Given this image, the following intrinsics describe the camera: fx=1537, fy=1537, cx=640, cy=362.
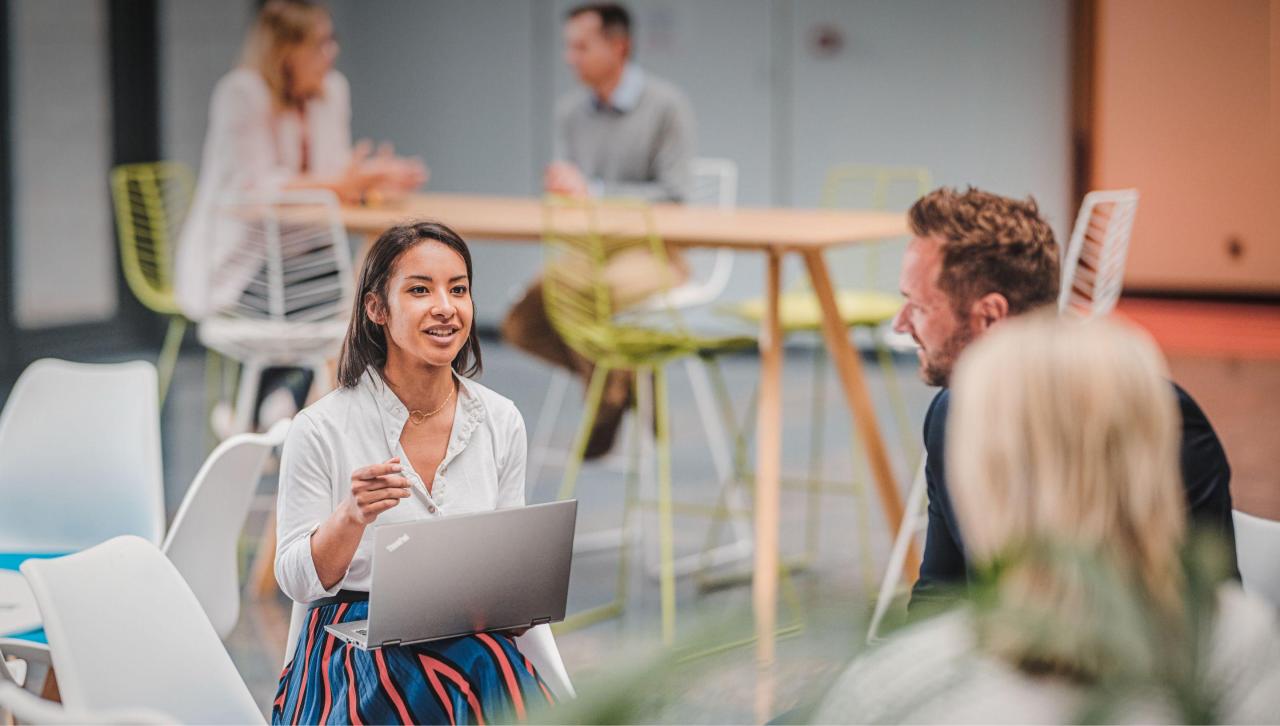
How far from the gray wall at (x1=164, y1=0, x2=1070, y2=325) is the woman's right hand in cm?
655

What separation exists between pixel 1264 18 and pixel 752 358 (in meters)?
3.15

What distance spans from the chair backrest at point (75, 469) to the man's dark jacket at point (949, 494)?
4.83 ft

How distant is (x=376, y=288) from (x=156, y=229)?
3.16 m

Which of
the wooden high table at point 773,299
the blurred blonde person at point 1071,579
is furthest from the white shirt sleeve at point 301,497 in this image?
the wooden high table at point 773,299

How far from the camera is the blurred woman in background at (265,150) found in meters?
4.20

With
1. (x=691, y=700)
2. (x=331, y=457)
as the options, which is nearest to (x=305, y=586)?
(x=331, y=457)

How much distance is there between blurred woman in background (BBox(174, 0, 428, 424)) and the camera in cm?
420

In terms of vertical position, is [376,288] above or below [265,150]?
below

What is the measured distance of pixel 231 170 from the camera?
429cm

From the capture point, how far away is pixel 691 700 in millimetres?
699

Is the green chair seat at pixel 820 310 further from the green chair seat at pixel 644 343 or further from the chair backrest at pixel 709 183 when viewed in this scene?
the chair backrest at pixel 709 183

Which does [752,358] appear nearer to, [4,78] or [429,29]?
[429,29]

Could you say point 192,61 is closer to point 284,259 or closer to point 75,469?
point 284,259

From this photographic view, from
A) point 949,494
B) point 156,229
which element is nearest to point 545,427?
point 156,229
